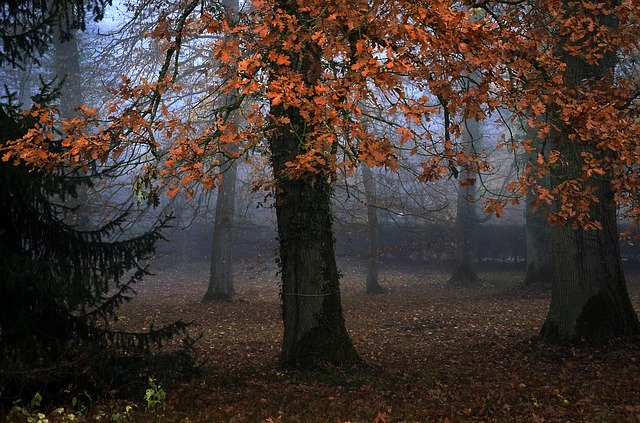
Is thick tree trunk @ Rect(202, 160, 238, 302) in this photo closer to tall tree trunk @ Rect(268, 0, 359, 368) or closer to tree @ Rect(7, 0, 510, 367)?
tree @ Rect(7, 0, 510, 367)

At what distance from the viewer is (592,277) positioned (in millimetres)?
10594

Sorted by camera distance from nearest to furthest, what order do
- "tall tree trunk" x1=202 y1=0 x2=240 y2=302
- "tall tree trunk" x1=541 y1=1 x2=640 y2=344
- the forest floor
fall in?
the forest floor, "tall tree trunk" x1=541 y1=1 x2=640 y2=344, "tall tree trunk" x1=202 y1=0 x2=240 y2=302

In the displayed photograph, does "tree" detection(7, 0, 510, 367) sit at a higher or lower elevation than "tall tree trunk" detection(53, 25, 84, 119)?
lower

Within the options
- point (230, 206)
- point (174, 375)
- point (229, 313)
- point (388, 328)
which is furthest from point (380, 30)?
point (230, 206)

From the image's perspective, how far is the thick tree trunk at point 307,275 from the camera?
30.8ft

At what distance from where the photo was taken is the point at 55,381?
6.66m

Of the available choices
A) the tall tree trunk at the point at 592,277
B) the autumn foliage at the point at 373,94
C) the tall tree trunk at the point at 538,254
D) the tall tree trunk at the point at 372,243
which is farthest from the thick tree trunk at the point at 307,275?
the tall tree trunk at the point at 538,254

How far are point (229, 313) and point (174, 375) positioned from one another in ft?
32.7

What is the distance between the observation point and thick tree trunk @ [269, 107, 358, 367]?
369 inches

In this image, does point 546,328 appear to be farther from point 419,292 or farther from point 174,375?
point 419,292

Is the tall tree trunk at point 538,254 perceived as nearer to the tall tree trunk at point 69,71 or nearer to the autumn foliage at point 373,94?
the autumn foliage at point 373,94

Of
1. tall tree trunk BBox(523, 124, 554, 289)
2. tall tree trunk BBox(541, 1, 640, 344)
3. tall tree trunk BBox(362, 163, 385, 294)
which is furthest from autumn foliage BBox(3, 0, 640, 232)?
tall tree trunk BBox(362, 163, 385, 294)

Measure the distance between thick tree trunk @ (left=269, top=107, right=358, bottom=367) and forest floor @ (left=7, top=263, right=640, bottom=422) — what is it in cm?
39

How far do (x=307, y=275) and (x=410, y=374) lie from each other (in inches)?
80.4
